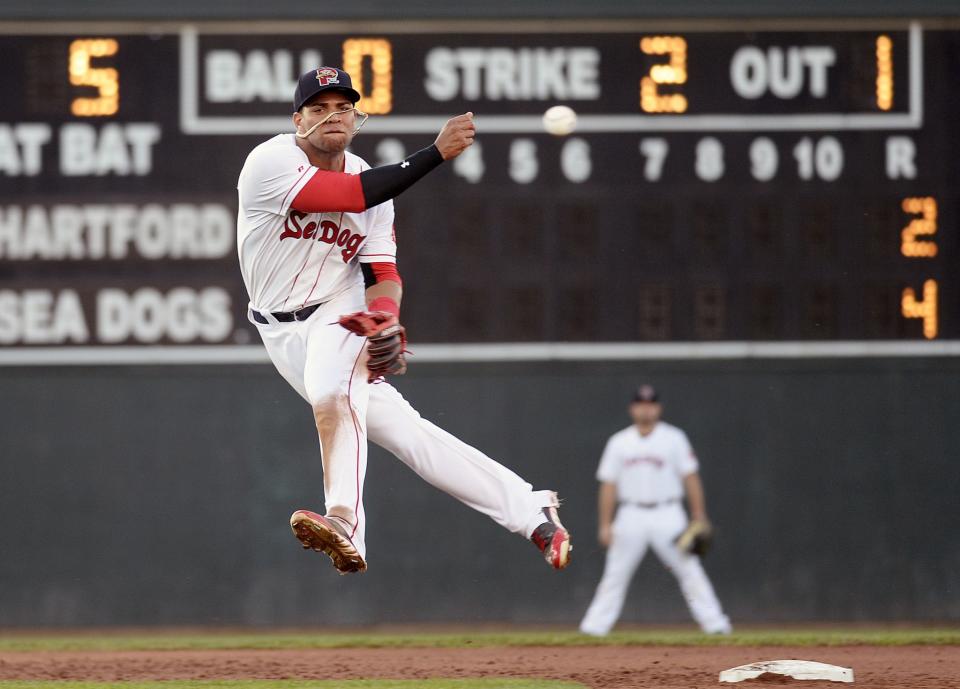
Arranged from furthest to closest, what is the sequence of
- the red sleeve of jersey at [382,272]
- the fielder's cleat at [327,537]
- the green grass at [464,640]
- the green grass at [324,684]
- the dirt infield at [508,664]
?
1. the green grass at [464,640]
2. the dirt infield at [508,664]
3. the green grass at [324,684]
4. the red sleeve of jersey at [382,272]
5. the fielder's cleat at [327,537]

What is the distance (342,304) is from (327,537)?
0.83m

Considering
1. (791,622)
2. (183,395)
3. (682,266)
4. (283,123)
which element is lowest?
(791,622)

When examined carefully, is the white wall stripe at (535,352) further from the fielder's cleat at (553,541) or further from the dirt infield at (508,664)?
the fielder's cleat at (553,541)

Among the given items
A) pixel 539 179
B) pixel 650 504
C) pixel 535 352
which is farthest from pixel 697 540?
pixel 539 179

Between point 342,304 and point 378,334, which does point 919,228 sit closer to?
point 342,304

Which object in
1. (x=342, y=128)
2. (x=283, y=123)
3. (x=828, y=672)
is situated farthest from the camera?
(x=283, y=123)

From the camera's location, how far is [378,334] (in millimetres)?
5074

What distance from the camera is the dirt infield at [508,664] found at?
20.3ft

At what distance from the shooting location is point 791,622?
9508mm

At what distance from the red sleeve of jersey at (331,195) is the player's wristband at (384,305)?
0.37 meters

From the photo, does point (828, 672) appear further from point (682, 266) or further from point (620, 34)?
point (620, 34)

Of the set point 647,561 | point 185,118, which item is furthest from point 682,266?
point 185,118

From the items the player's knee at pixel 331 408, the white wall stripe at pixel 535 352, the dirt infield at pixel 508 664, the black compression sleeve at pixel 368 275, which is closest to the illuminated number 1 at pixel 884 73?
the white wall stripe at pixel 535 352

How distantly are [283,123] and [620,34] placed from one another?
80.6 inches
